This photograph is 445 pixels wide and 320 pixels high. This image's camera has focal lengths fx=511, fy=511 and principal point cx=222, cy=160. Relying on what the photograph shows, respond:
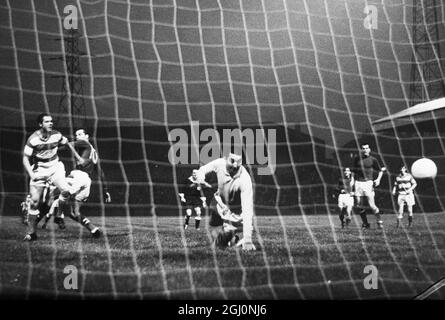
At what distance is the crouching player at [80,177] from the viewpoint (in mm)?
5164

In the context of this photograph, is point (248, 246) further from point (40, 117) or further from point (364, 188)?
point (364, 188)

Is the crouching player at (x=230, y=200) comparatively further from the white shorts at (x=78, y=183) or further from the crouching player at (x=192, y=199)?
the crouching player at (x=192, y=199)

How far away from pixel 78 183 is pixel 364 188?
3904 mm

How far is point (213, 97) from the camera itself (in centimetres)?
491

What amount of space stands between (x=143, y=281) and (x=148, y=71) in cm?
202

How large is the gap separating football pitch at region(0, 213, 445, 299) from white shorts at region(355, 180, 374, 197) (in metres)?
1.15

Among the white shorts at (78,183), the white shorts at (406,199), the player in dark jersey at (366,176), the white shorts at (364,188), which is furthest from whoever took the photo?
the white shorts at (406,199)

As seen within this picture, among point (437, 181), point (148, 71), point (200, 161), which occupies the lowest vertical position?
point (200, 161)

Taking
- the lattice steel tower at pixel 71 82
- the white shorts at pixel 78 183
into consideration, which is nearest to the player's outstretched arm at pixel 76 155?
the white shorts at pixel 78 183

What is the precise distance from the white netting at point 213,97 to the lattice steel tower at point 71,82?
1.9 inches

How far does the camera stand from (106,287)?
3.67 metres
